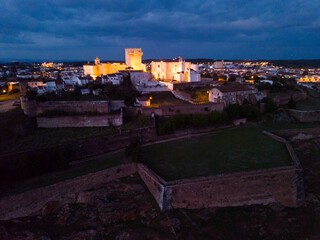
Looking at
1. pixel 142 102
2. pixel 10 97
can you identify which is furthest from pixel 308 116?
pixel 10 97

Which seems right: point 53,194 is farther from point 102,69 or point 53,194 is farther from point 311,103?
point 311,103

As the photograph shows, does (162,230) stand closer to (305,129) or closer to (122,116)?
(122,116)

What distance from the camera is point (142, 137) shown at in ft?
58.9

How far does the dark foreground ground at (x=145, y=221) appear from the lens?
10438mm

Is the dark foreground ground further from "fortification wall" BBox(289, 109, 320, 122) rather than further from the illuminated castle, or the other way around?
the illuminated castle

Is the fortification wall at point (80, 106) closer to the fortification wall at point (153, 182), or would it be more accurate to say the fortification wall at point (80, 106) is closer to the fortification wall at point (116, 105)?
the fortification wall at point (116, 105)

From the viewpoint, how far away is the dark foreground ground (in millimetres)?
10438

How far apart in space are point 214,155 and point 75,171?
906 cm

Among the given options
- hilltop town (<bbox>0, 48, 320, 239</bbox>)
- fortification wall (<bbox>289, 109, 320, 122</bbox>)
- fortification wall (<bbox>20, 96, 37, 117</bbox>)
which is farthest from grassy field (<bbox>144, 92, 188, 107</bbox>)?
fortification wall (<bbox>289, 109, 320, 122</bbox>)

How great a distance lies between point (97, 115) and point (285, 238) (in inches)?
583

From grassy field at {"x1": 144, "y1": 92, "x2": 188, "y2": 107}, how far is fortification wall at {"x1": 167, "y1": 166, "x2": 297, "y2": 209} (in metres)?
12.3

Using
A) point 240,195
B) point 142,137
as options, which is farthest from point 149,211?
point 142,137

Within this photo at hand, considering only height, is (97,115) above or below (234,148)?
above

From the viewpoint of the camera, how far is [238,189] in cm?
1253
